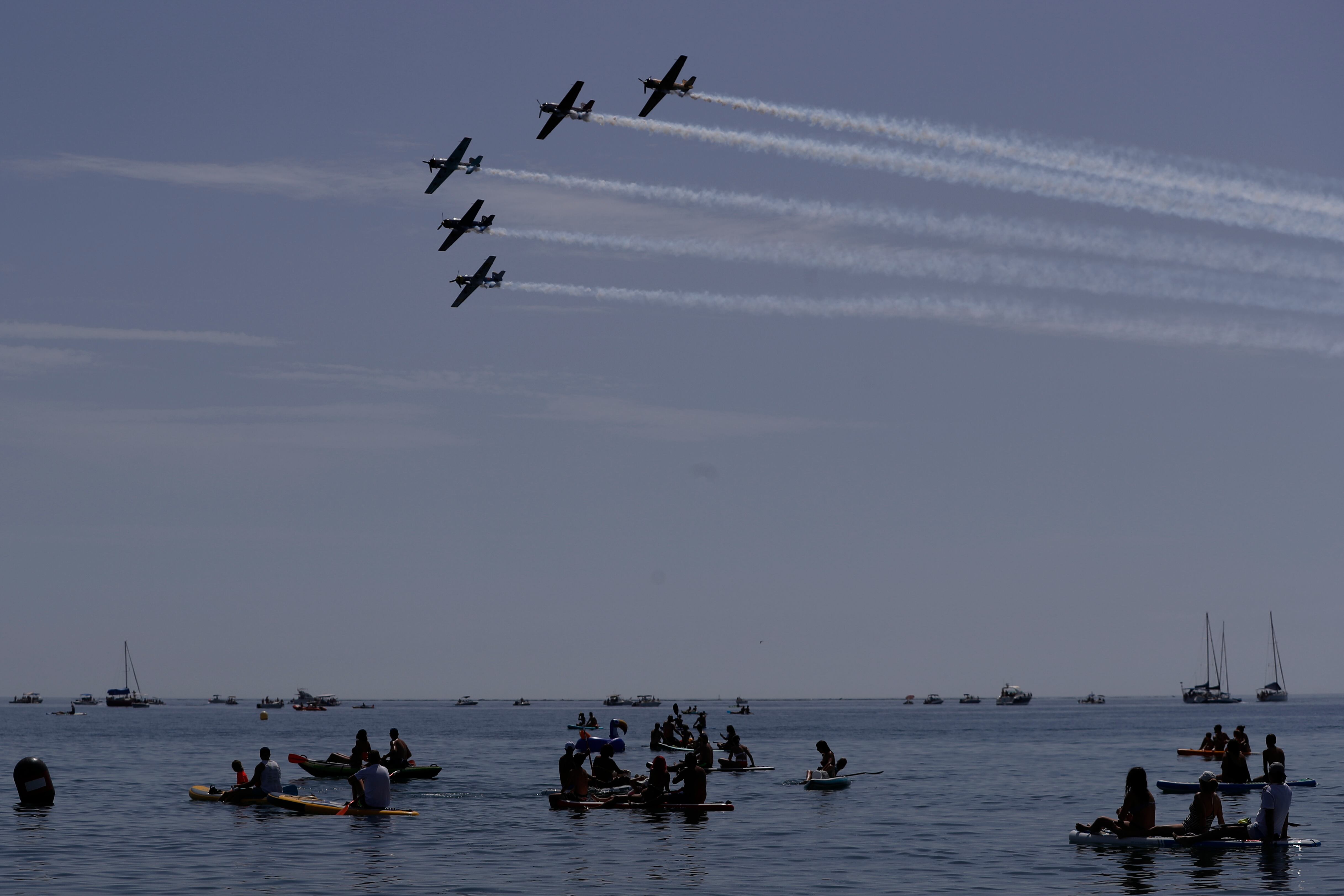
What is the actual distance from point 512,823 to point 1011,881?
1872cm

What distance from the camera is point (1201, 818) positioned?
3416 cm

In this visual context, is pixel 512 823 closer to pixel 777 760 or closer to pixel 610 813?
pixel 610 813

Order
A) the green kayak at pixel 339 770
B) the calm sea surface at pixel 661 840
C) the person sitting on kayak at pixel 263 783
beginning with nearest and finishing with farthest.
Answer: the calm sea surface at pixel 661 840
the person sitting on kayak at pixel 263 783
the green kayak at pixel 339 770

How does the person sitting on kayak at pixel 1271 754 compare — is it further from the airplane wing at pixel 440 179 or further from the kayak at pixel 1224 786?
the airplane wing at pixel 440 179

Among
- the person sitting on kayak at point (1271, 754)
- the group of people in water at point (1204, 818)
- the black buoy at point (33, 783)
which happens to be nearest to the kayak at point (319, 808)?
the black buoy at point (33, 783)

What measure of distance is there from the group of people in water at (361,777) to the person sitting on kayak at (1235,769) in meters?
31.4

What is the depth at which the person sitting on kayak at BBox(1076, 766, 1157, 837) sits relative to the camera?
110 feet

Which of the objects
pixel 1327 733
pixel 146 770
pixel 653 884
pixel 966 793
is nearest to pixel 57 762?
pixel 146 770

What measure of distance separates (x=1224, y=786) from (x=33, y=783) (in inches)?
1770

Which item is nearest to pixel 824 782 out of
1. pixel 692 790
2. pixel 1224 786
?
pixel 692 790

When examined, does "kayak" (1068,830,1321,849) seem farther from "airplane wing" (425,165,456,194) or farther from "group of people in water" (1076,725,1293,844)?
"airplane wing" (425,165,456,194)

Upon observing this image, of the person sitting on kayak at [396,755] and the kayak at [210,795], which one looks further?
the person sitting on kayak at [396,755]

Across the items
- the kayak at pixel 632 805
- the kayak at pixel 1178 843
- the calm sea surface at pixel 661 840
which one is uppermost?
the kayak at pixel 1178 843

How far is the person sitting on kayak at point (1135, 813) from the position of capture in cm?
3353
